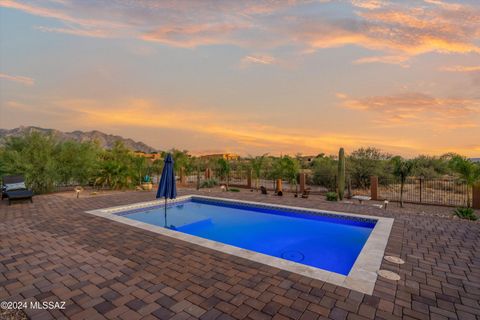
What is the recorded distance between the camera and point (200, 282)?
346cm

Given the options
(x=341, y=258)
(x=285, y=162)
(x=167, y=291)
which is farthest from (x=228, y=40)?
(x=167, y=291)

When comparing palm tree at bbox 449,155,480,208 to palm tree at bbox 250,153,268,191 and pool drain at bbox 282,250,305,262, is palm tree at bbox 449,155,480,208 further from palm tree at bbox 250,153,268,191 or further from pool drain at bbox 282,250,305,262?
palm tree at bbox 250,153,268,191

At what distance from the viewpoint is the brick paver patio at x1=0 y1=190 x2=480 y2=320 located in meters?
2.80

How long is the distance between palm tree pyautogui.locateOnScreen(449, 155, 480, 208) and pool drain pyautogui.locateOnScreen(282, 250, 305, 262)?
8812 millimetres

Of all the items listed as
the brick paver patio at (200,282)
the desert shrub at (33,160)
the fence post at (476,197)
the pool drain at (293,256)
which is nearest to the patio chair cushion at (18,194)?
the desert shrub at (33,160)

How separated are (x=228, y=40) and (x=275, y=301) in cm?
1122

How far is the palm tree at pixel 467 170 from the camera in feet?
32.5

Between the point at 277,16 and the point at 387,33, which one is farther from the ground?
the point at 277,16

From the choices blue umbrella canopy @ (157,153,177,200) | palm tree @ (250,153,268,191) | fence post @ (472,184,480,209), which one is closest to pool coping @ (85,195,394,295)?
blue umbrella canopy @ (157,153,177,200)

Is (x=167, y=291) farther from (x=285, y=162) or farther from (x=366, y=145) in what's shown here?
(x=366, y=145)

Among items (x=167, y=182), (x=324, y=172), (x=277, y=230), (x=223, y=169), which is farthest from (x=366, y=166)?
(x=167, y=182)

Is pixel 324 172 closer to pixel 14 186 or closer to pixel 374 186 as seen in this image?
pixel 374 186

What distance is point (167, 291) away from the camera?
3.23 m

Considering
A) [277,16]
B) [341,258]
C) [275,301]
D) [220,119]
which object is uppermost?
[277,16]
